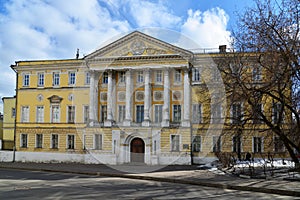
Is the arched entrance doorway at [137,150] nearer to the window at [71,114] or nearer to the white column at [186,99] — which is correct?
the white column at [186,99]

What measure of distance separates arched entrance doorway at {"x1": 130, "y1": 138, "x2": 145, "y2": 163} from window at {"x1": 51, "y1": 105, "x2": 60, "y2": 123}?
Result: 9183 mm

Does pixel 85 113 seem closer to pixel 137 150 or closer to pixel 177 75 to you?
pixel 137 150

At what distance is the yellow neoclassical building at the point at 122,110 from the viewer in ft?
108

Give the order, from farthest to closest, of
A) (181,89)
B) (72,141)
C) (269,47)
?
(72,141) < (181,89) < (269,47)

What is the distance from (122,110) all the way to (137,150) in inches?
175

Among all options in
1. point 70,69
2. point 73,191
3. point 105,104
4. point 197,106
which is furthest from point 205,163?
point 73,191

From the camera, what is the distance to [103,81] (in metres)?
36.5

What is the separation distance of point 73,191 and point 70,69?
83.9ft

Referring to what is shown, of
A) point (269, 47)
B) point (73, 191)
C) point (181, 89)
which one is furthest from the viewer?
point (181, 89)

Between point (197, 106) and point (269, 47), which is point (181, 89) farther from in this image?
point (269, 47)

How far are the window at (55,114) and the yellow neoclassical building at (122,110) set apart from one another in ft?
0.35

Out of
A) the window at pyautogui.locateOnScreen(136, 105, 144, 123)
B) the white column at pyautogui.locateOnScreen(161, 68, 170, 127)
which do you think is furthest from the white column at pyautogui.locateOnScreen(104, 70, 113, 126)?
the white column at pyautogui.locateOnScreen(161, 68, 170, 127)

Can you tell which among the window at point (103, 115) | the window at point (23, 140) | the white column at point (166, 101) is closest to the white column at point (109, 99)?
the window at point (103, 115)

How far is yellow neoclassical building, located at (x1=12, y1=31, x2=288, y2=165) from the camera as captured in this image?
108 ft
